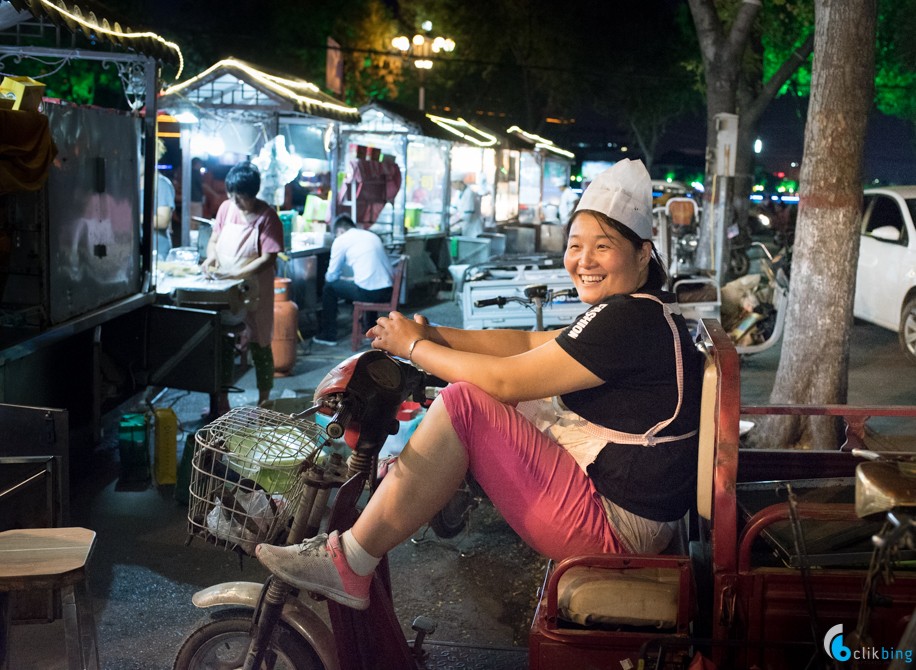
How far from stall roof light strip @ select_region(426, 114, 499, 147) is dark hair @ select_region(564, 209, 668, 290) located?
16812 mm

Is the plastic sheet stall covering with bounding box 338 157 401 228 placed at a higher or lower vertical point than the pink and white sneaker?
higher

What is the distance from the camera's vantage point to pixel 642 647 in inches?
108

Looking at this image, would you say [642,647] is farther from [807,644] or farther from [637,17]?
[637,17]

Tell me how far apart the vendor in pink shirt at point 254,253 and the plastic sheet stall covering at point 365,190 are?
6.83m

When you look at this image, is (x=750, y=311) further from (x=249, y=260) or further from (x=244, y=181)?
(x=244, y=181)

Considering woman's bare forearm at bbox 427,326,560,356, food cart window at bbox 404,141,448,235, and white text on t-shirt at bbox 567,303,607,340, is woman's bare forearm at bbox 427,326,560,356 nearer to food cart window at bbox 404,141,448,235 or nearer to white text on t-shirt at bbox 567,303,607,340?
white text on t-shirt at bbox 567,303,607,340

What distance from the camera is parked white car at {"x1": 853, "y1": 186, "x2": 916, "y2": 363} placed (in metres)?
11.3

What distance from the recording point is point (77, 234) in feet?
22.1

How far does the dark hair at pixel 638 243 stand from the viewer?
319cm

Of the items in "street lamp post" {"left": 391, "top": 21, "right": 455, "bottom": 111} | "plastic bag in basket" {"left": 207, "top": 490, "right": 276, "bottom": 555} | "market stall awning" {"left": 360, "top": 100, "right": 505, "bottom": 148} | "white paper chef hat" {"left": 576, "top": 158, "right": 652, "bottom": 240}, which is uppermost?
"street lamp post" {"left": 391, "top": 21, "right": 455, "bottom": 111}

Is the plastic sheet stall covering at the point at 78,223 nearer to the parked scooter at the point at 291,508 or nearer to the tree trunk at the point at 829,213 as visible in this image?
the parked scooter at the point at 291,508

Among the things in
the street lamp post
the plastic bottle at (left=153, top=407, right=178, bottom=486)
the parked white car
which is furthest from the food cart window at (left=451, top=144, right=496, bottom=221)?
the plastic bottle at (left=153, top=407, right=178, bottom=486)

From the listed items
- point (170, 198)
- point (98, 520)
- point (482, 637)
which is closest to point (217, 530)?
point (482, 637)

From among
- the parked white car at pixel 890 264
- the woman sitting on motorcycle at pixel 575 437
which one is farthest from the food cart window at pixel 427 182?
the woman sitting on motorcycle at pixel 575 437
